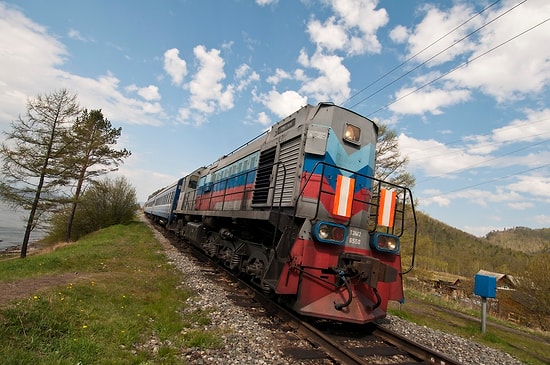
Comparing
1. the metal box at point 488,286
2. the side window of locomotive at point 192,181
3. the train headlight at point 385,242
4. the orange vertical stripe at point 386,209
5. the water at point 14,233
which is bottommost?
the water at point 14,233

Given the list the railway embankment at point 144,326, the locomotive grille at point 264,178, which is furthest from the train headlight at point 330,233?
the locomotive grille at point 264,178

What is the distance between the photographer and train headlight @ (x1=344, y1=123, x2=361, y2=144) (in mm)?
6566

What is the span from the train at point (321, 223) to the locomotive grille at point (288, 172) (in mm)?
20

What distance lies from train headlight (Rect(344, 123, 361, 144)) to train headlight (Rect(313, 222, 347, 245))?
1.99 m

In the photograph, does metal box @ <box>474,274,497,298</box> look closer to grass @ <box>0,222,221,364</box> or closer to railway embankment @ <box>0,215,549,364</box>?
railway embankment @ <box>0,215,549,364</box>

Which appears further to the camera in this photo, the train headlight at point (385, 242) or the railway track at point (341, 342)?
the train headlight at point (385, 242)

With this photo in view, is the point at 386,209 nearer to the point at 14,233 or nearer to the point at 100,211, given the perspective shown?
the point at 100,211

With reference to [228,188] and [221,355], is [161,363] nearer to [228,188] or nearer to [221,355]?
[221,355]

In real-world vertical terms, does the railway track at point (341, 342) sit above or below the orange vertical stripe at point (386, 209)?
below

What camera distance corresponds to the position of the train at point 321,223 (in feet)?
17.0

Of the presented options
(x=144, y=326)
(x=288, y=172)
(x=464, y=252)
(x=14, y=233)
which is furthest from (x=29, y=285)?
(x=464, y=252)

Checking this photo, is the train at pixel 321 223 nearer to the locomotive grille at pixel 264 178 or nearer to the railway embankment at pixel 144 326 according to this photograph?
the locomotive grille at pixel 264 178

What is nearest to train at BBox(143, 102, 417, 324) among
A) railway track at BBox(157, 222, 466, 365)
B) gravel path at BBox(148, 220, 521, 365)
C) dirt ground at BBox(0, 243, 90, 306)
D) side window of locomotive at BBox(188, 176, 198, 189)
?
railway track at BBox(157, 222, 466, 365)

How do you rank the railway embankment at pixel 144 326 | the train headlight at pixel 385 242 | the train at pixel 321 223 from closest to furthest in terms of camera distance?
the railway embankment at pixel 144 326 < the train at pixel 321 223 < the train headlight at pixel 385 242
